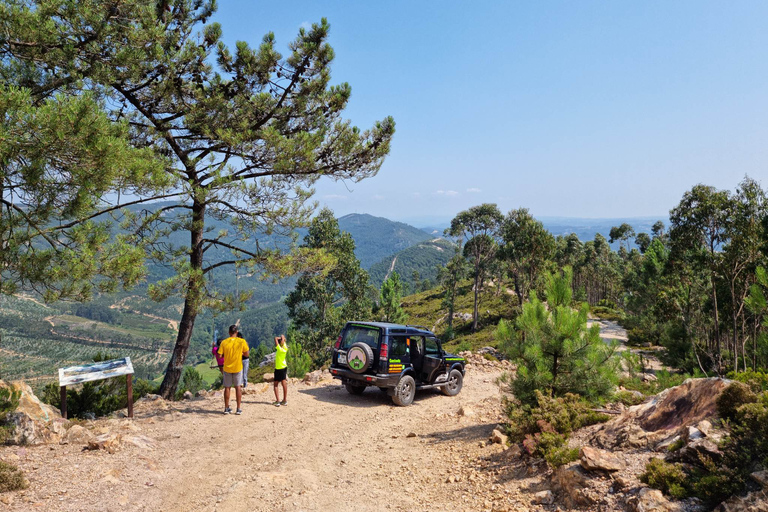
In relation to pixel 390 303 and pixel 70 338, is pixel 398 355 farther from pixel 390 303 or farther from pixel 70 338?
pixel 70 338

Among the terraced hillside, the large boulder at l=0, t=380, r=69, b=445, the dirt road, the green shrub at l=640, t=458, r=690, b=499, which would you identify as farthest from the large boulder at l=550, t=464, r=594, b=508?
the terraced hillside

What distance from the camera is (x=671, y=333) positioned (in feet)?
61.9

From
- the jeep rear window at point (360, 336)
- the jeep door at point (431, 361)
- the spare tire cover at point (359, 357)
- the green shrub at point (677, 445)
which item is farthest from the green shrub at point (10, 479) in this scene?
the jeep door at point (431, 361)

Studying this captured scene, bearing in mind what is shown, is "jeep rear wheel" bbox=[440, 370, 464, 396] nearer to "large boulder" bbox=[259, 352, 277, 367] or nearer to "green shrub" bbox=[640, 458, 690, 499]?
"green shrub" bbox=[640, 458, 690, 499]

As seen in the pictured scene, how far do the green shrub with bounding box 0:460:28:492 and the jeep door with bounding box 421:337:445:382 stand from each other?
848cm

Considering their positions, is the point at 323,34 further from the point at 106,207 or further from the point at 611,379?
the point at 611,379

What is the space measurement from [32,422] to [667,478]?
362 inches

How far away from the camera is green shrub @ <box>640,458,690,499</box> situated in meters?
4.12

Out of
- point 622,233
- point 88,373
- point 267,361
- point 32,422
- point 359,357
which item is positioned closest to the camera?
point 32,422

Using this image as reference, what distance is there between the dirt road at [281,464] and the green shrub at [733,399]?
249 cm

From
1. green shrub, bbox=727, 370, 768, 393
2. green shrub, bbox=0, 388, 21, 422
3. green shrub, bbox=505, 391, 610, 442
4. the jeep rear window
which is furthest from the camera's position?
Answer: the jeep rear window

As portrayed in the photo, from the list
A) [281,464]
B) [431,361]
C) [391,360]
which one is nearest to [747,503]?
[281,464]

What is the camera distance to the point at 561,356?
7473mm

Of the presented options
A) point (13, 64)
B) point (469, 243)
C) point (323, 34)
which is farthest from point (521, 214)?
point (13, 64)
